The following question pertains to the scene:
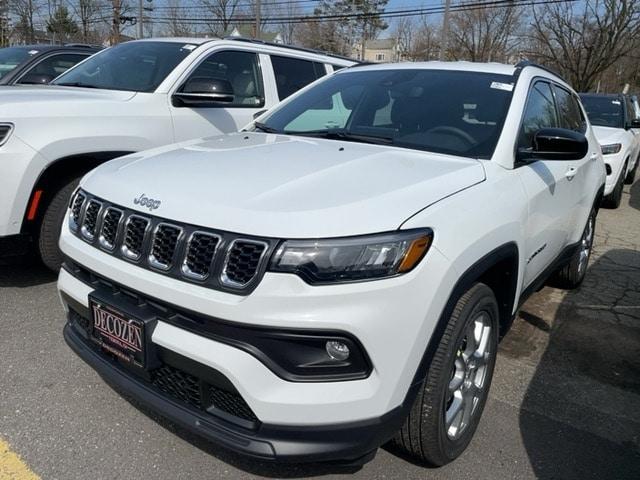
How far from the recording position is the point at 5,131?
3641mm

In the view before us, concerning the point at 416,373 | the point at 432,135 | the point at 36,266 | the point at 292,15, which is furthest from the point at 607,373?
the point at 292,15

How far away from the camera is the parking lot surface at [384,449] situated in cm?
247

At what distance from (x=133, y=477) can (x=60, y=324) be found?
5.45 feet

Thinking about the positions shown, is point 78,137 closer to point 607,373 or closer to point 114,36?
point 607,373

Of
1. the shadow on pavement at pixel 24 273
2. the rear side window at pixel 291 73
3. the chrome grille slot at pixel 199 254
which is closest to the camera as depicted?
the chrome grille slot at pixel 199 254

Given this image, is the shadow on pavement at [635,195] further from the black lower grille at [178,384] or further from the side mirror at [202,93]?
the black lower grille at [178,384]

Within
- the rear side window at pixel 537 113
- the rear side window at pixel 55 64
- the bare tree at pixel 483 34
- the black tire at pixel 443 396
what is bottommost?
the black tire at pixel 443 396

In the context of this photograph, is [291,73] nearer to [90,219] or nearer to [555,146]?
[555,146]

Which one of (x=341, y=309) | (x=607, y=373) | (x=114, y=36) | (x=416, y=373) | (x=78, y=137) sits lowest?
(x=607, y=373)

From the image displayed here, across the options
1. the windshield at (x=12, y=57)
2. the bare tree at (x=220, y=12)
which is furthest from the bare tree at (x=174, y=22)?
the windshield at (x=12, y=57)

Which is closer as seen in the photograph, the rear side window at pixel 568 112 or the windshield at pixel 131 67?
the rear side window at pixel 568 112

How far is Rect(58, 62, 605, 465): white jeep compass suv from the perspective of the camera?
75.1 inches

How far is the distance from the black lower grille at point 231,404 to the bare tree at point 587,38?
3110cm

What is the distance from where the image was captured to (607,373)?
3.56 metres
